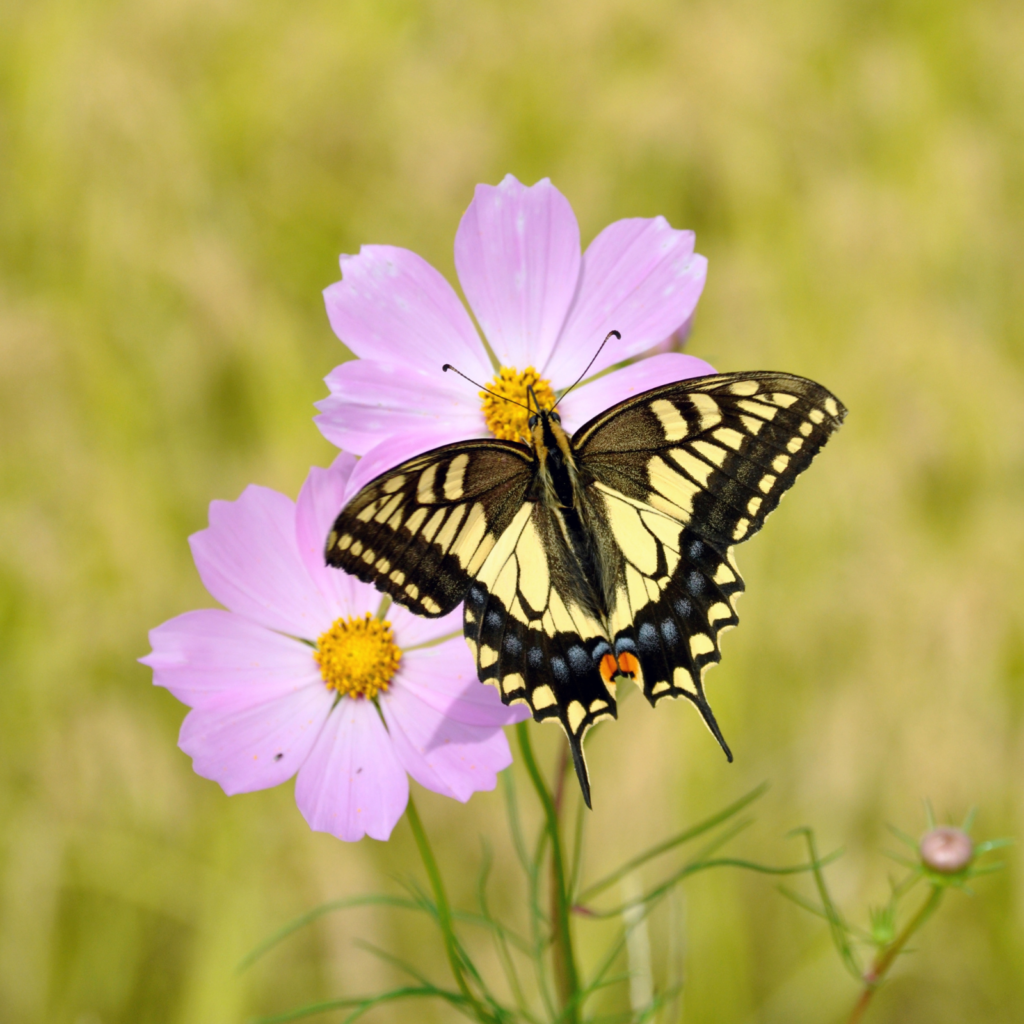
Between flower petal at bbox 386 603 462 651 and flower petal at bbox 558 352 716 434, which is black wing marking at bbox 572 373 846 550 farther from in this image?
flower petal at bbox 386 603 462 651

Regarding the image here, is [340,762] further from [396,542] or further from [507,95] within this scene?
[507,95]

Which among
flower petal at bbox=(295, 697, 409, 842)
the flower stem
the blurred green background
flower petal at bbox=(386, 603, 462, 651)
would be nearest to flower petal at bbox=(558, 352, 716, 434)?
flower petal at bbox=(386, 603, 462, 651)

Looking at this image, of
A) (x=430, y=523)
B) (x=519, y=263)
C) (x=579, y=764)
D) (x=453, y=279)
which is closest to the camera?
(x=579, y=764)

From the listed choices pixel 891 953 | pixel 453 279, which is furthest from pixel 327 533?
pixel 453 279

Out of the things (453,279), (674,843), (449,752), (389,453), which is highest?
(453,279)

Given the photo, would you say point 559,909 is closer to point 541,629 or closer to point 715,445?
point 541,629

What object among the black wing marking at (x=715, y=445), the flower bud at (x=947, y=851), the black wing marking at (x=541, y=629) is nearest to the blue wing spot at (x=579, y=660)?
the black wing marking at (x=541, y=629)

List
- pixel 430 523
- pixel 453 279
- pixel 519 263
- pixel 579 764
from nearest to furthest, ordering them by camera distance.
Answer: pixel 579 764
pixel 430 523
pixel 519 263
pixel 453 279
